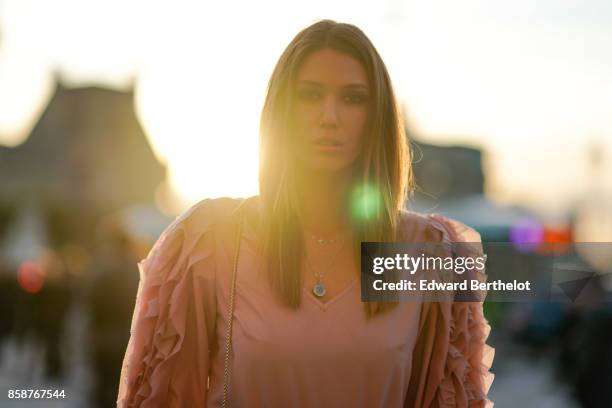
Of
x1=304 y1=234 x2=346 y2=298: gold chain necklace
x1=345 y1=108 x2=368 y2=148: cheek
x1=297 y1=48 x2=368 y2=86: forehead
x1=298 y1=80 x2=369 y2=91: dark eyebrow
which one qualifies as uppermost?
x1=297 y1=48 x2=368 y2=86: forehead

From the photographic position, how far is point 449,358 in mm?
3660

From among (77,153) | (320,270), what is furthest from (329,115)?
(77,153)

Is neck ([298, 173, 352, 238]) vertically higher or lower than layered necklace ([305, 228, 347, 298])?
higher

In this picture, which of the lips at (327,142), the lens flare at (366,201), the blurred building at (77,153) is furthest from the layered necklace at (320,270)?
the blurred building at (77,153)

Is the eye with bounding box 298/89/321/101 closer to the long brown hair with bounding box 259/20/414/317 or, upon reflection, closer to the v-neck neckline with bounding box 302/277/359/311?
the long brown hair with bounding box 259/20/414/317

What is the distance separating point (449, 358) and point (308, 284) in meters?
0.57

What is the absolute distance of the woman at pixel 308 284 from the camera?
3359 mm

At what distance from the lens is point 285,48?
3639 mm

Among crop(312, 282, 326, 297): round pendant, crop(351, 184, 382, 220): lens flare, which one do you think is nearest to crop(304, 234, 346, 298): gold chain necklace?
crop(312, 282, 326, 297): round pendant

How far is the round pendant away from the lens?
3471mm

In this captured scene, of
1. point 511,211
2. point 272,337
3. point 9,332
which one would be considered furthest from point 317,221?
point 511,211

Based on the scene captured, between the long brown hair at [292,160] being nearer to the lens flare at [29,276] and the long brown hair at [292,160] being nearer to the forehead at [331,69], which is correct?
the forehead at [331,69]

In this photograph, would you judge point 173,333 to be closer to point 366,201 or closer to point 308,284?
point 308,284

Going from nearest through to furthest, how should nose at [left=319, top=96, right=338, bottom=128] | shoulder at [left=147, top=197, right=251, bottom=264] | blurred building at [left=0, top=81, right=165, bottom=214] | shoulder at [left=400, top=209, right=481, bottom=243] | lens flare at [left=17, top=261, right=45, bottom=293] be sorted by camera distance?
nose at [left=319, top=96, right=338, bottom=128], shoulder at [left=147, top=197, right=251, bottom=264], shoulder at [left=400, top=209, right=481, bottom=243], lens flare at [left=17, top=261, right=45, bottom=293], blurred building at [left=0, top=81, right=165, bottom=214]
